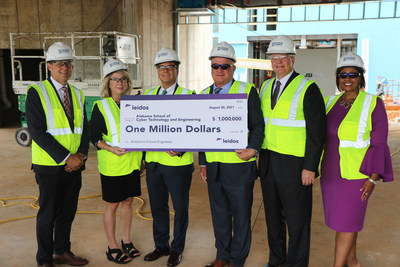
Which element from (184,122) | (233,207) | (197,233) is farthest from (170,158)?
(197,233)

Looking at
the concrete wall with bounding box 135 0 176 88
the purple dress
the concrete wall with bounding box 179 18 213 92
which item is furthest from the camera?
the concrete wall with bounding box 179 18 213 92

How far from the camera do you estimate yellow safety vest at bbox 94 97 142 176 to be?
3473mm

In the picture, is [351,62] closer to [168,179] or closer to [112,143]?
[168,179]

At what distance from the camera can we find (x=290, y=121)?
3.04m

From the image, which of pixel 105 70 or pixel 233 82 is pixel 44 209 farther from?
pixel 233 82

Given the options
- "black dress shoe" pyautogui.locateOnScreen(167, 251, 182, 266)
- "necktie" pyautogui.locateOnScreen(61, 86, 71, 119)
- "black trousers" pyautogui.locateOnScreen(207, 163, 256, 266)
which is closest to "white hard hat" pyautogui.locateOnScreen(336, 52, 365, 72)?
"black trousers" pyautogui.locateOnScreen(207, 163, 256, 266)

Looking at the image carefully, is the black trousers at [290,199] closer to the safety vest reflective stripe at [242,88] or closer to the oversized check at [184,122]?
the oversized check at [184,122]

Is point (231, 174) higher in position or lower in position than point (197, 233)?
higher

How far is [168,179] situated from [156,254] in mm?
803

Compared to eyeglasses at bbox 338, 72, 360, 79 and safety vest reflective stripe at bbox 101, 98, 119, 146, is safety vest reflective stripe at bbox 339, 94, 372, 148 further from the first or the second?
safety vest reflective stripe at bbox 101, 98, 119, 146

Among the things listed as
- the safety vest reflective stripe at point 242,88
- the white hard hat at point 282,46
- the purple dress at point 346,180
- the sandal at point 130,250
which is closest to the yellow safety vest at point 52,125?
the sandal at point 130,250

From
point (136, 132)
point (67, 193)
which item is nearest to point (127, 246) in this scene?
point (67, 193)

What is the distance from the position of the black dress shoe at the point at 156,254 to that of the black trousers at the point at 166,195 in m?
0.04

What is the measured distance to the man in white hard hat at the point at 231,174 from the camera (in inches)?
125
